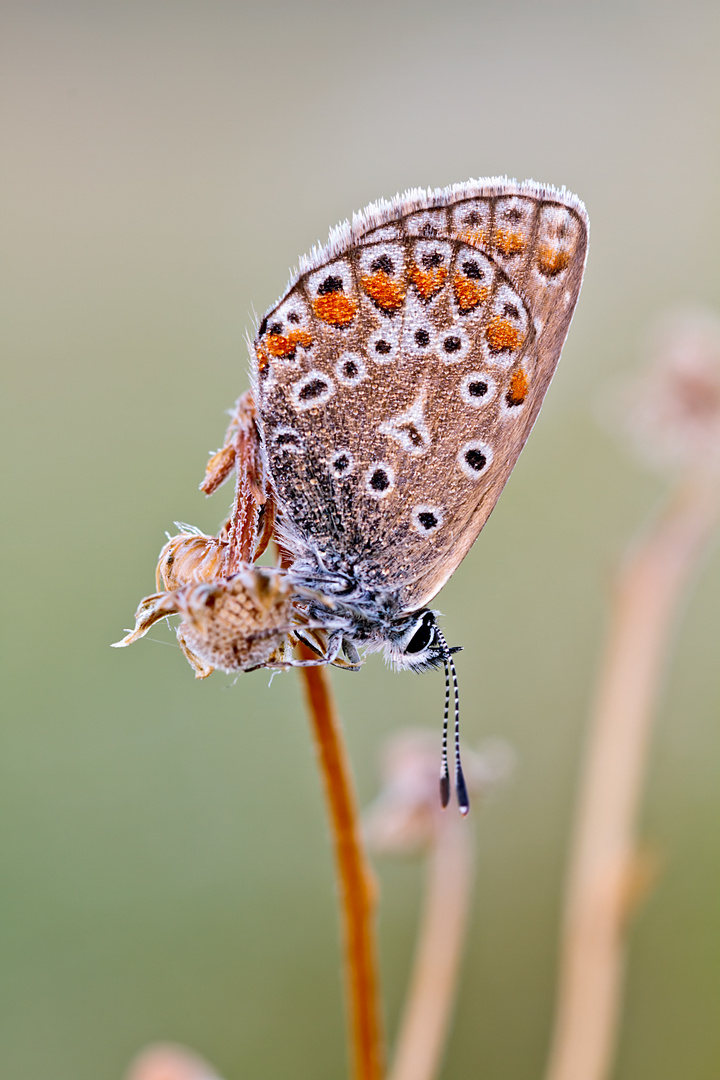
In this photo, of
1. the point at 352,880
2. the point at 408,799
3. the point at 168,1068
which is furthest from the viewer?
the point at 408,799

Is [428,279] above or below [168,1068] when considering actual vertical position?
above

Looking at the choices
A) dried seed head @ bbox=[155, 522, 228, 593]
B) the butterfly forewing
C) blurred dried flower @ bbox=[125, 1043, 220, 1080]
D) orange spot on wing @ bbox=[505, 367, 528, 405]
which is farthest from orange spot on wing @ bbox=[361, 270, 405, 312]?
blurred dried flower @ bbox=[125, 1043, 220, 1080]

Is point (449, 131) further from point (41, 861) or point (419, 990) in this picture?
point (419, 990)

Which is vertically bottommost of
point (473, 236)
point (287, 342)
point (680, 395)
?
point (287, 342)

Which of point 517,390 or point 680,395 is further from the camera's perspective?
point 680,395

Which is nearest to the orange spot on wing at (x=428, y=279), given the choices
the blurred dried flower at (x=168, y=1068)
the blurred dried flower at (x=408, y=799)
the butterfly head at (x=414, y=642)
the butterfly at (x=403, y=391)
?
the butterfly at (x=403, y=391)

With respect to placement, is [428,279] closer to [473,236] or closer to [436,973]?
[473,236]

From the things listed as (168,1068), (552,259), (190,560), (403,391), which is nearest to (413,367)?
(403,391)

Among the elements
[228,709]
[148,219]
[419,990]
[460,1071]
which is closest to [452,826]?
[419,990]
